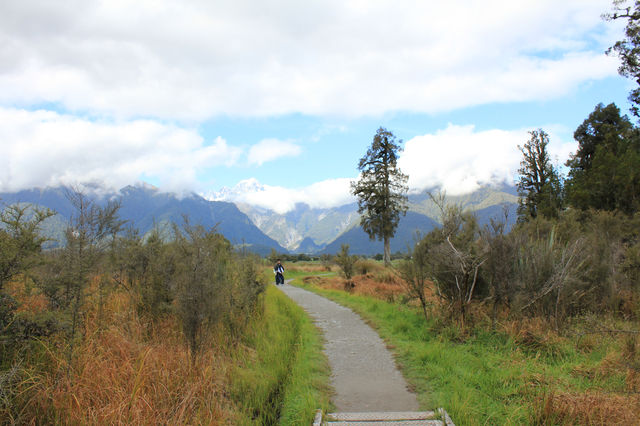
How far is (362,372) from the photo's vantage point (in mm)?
5453

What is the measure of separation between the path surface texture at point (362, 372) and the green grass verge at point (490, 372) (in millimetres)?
219

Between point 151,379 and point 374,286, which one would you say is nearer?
point 151,379

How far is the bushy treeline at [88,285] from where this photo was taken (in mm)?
4094

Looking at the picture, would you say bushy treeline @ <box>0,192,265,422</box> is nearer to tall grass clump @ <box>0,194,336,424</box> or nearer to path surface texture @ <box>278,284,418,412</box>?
tall grass clump @ <box>0,194,336,424</box>

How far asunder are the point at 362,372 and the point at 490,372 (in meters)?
1.72

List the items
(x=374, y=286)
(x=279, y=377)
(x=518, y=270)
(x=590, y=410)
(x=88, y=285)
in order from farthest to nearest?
(x=374, y=286), (x=518, y=270), (x=88, y=285), (x=279, y=377), (x=590, y=410)

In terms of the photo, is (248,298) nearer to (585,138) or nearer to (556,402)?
(556,402)

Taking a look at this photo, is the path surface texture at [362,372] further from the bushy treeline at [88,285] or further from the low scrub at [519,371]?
the bushy treeline at [88,285]

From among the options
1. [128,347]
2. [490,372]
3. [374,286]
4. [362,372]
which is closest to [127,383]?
[128,347]

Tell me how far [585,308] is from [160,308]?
8641 millimetres

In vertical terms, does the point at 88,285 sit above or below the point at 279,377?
above

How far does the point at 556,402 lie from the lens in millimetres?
3842

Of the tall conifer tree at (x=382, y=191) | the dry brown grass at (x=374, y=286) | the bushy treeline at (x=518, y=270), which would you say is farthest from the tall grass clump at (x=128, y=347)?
the tall conifer tree at (x=382, y=191)

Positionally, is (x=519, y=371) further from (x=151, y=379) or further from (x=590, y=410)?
(x=151, y=379)
